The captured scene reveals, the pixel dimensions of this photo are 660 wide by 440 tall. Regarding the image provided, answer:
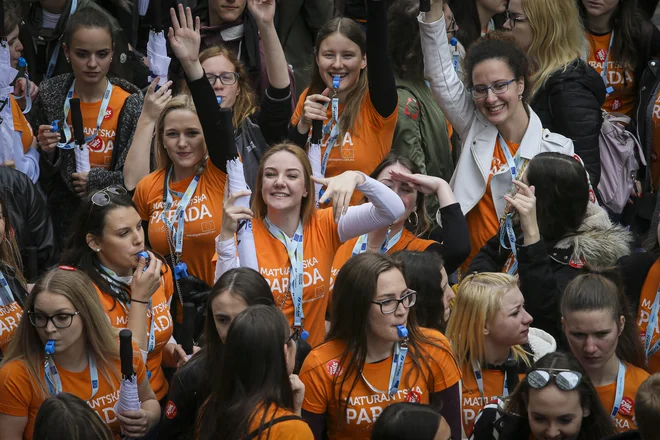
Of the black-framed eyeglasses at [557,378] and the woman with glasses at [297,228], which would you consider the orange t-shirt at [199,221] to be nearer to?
the woman with glasses at [297,228]

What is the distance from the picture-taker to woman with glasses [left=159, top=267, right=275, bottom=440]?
4.69 m

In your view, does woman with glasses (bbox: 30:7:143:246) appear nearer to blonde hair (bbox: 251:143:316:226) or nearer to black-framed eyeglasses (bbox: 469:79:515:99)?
blonde hair (bbox: 251:143:316:226)

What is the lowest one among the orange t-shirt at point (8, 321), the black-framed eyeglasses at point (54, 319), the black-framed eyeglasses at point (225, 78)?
the orange t-shirt at point (8, 321)

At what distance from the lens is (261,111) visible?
6504 mm

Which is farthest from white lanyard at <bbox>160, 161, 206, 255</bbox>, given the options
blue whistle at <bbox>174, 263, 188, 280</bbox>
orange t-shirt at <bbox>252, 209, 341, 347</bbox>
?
orange t-shirt at <bbox>252, 209, 341, 347</bbox>

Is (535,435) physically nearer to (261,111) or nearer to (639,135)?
(261,111)

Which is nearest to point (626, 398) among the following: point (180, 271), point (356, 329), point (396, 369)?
point (396, 369)

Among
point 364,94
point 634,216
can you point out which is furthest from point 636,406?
point 634,216

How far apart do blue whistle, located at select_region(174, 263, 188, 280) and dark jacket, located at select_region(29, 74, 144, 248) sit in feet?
4.21

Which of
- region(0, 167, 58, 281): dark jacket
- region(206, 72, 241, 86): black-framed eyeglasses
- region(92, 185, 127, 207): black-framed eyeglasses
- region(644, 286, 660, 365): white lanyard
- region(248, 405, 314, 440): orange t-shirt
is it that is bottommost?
region(644, 286, 660, 365): white lanyard

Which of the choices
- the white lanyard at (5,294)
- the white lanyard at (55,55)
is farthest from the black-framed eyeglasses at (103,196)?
the white lanyard at (55,55)

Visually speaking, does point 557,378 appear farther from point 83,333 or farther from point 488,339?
point 83,333

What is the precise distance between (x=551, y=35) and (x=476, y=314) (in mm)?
2428

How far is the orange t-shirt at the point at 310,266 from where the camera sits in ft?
17.9
